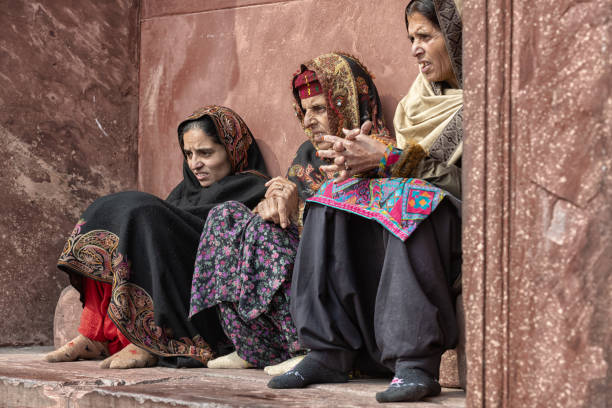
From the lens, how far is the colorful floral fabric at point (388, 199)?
2.26 m

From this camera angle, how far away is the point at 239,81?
4.47 metres

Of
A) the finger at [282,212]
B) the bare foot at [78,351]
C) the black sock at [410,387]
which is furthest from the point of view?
the bare foot at [78,351]

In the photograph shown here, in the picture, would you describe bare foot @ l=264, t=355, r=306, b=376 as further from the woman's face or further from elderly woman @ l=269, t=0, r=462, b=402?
the woman's face

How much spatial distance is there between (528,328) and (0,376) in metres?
2.07

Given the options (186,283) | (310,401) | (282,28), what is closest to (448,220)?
(310,401)

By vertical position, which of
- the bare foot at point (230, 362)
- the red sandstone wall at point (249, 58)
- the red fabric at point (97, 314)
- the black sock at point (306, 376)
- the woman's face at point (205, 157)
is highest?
the red sandstone wall at point (249, 58)

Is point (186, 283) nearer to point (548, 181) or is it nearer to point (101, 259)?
point (101, 259)

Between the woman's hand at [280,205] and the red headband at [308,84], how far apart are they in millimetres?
599

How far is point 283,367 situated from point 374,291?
1.86 ft

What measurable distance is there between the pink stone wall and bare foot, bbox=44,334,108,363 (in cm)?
226

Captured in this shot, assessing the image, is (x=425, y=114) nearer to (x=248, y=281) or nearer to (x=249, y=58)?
(x=248, y=281)

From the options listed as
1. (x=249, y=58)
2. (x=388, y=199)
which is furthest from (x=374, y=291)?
(x=249, y=58)


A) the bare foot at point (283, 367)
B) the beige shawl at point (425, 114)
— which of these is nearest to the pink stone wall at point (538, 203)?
the beige shawl at point (425, 114)

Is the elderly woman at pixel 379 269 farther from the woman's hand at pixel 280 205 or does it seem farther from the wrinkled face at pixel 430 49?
the wrinkled face at pixel 430 49
